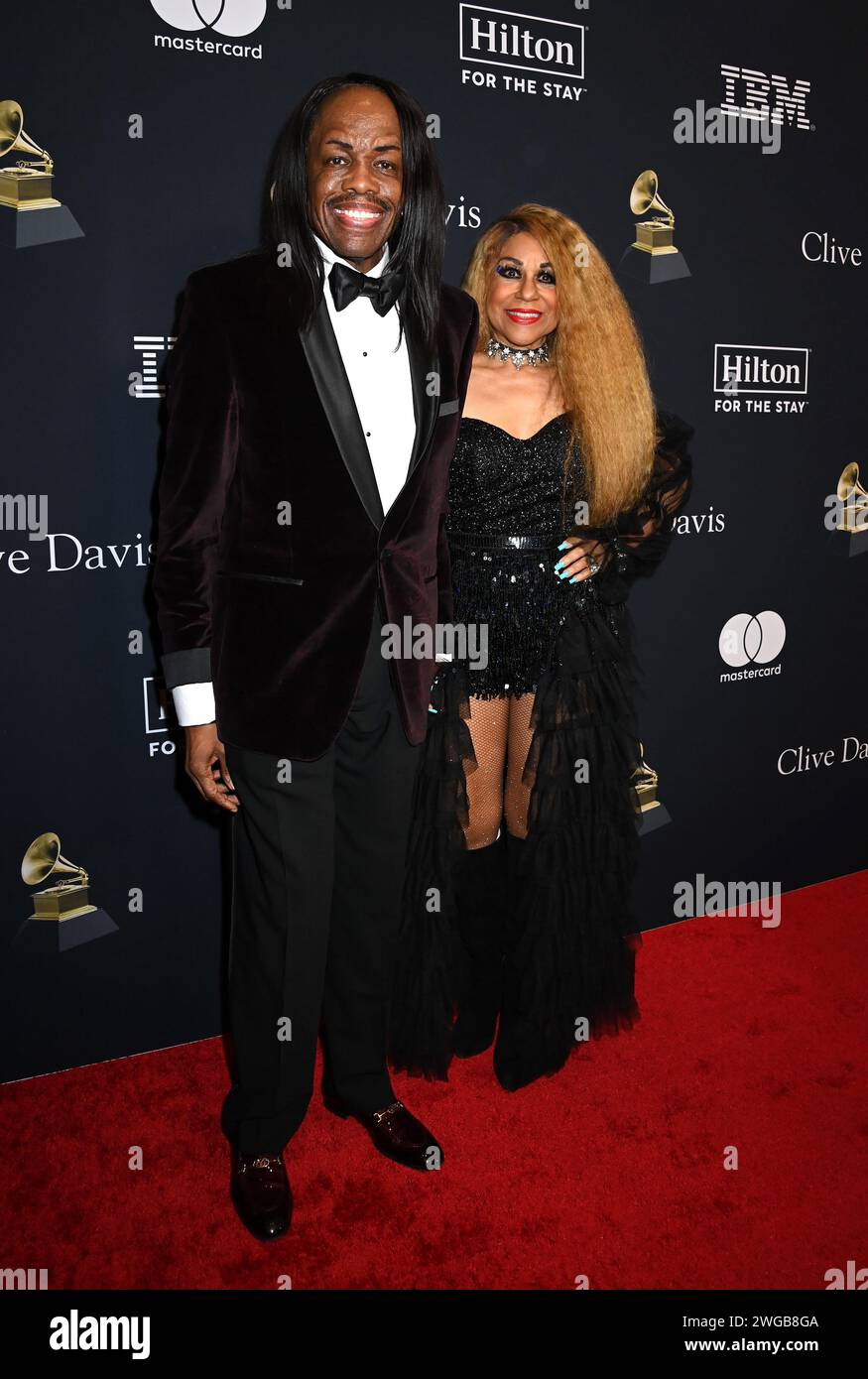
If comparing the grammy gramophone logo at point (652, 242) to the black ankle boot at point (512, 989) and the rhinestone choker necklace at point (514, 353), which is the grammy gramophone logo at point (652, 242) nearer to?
the rhinestone choker necklace at point (514, 353)

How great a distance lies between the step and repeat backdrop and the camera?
221 centimetres

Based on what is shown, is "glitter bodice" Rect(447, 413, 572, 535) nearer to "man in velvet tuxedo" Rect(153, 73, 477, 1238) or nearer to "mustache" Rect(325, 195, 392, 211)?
"man in velvet tuxedo" Rect(153, 73, 477, 1238)

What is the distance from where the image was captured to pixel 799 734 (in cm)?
351

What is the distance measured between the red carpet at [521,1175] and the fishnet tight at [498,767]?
63 cm

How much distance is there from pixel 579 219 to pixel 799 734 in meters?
1.82

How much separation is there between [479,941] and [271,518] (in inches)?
46.2

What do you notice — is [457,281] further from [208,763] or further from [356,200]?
[208,763]

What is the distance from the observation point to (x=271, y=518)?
5.80 ft

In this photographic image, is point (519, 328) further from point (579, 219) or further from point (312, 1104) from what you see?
point (312, 1104)

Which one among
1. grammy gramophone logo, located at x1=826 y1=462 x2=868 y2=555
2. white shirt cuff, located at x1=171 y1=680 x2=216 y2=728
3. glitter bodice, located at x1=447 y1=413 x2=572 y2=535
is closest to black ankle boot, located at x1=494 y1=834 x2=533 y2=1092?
glitter bodice, located at x1=447 y1=413 x2=572 y2=535

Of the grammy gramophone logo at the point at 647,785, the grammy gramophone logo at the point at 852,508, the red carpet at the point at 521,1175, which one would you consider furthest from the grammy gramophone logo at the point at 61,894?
the grammy gramophone logo at the point at 852,508

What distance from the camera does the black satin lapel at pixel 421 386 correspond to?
→ 184cm

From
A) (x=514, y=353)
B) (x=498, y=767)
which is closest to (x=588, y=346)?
(x=514, y=353)

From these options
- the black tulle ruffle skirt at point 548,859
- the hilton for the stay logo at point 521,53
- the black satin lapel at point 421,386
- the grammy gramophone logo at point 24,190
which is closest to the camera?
the black satin lapel at point 421,386
